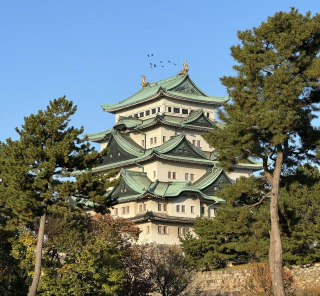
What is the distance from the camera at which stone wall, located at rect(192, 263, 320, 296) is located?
39125 millimetres

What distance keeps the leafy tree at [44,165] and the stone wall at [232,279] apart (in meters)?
13.8

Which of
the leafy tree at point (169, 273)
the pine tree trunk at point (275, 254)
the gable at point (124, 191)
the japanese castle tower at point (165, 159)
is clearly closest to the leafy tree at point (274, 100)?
the pine tree trunk at point (275, 254)

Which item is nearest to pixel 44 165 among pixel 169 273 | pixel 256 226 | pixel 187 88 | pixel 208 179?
pixel 256 226

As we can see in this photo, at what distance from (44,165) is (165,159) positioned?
31892 mm

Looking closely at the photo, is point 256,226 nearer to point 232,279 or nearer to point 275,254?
point 275,254

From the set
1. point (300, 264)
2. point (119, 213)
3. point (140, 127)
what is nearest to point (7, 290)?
point (300, 264)

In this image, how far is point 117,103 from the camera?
69.9 m

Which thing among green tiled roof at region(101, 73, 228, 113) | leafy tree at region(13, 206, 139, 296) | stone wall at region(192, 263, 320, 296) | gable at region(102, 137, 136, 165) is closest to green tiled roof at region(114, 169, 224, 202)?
gable at region(102, 137, 136, 165)

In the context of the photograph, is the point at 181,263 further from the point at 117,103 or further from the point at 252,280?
the point at 117,103

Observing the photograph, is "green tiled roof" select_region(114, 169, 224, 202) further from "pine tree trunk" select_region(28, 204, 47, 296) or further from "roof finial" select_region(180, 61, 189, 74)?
"pine tree trunk" select_region(28, 204, 47, 296)

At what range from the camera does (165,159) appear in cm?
6097

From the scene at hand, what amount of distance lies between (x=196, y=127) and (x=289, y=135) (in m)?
34.8

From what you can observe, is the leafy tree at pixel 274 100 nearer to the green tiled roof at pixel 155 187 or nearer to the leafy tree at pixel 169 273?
the leafy tree at pixel 169 273

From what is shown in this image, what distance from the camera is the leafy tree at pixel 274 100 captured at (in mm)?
27422
